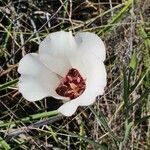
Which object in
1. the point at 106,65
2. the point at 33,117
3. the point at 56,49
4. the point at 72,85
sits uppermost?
A: the point at 56,49

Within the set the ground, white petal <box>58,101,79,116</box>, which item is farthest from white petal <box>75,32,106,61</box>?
the ground

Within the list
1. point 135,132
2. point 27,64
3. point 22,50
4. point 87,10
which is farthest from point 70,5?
point 27,64

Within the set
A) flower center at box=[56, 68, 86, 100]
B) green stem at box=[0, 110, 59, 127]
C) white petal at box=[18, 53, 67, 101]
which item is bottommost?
green stem at box=[0, 110, 59, 127]

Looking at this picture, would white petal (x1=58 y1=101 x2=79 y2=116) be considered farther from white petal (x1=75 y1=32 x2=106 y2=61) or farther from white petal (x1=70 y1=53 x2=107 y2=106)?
white petal (x1=75 y1=32 x2=106 y2=61)

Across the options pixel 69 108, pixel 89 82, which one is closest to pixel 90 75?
pixel 89 82

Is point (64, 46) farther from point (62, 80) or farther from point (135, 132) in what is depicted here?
point (135, 132)

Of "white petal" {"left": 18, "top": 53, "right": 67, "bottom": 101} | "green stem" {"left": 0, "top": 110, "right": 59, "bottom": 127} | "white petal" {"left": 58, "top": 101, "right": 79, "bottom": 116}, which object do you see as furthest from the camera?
"green stem" {"left": 0, "top": 110, "right": 59, "bottom": 127}

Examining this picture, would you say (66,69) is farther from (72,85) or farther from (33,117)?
(33,117)
